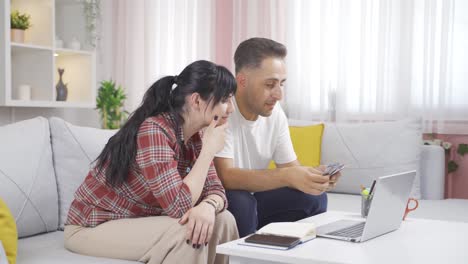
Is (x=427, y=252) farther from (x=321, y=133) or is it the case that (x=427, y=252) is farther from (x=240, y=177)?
(x=321, y=133)

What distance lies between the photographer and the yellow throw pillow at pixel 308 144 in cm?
332

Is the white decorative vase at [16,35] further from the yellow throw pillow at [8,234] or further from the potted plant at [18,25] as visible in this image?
the yellow throw pillow at [8,234]

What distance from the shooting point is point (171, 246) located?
158cm

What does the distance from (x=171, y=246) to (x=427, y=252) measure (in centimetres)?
67

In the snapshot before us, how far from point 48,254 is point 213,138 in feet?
1.97

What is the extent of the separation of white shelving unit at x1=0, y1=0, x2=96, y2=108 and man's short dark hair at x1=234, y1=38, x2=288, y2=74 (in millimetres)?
1787

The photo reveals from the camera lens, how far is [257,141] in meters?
2.34

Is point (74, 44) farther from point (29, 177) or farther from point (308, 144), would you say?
point (29, 177)

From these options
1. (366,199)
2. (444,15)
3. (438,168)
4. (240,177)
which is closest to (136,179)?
(240,177)

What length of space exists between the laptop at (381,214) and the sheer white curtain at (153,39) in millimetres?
2702

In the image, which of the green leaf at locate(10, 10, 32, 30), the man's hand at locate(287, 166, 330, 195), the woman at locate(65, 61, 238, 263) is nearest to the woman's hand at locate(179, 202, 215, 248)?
the woman at locate(65, 61, 238, 263)

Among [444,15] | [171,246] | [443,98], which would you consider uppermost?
[444,15]

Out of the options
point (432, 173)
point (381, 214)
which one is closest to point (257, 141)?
point (381, 214)

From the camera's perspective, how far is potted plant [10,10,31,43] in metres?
3.60
